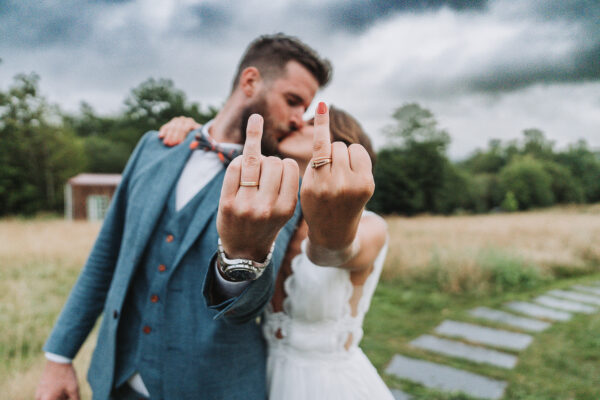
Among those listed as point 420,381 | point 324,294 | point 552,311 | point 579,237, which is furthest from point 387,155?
point 324,294

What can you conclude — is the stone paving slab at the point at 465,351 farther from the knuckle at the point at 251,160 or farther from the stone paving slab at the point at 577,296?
the knuckle at the point at 251,160

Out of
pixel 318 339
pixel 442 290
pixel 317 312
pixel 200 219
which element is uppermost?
pixel 200 219

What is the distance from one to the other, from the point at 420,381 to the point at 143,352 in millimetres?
2904

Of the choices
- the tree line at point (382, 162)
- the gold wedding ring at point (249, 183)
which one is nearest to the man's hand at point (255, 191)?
the gold wedding ring at point (249, 183)

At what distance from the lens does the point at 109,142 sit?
29.3 meters

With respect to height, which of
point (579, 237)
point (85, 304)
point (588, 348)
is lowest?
point (588, 348)

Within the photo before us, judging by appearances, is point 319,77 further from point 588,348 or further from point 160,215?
point 588,348

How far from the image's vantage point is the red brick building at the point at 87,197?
21.0 meters

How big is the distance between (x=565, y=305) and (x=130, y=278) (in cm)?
658

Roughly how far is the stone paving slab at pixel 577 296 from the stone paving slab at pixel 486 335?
233cm

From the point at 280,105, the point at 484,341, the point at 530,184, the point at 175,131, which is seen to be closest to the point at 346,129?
the point at 280,105

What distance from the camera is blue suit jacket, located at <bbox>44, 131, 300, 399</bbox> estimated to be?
133 centimetres

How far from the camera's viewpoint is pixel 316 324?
1711 millimetres

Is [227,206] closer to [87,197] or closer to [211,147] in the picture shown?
[211,147]
